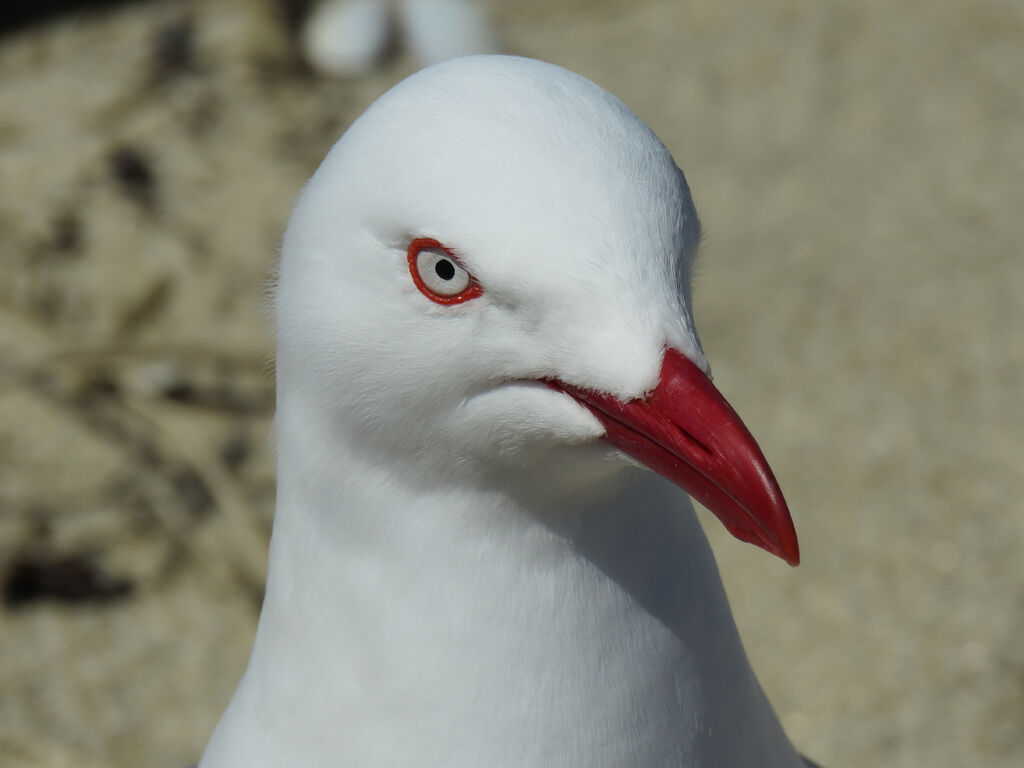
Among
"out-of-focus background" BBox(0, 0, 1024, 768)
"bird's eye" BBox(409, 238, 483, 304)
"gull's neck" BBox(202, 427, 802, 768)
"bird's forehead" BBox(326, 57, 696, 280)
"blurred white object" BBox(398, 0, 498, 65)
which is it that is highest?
"blurred white object" BBox(398, 0, 498, 65)

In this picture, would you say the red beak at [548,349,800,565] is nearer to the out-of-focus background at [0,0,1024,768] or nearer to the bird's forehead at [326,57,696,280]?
the bird's forehead at [326,57,696,280]

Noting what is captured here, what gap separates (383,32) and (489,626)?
Result: 5.59 m

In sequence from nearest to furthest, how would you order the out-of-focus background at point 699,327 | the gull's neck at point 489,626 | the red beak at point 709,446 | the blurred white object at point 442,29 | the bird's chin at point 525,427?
the red beak at point 709,446, the bird's chin at point 525,427, the gull's neck at point 489,626, the out-of-focus background at point 699,327, the blurred white object at point 442,29

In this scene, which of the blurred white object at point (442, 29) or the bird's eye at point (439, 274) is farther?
the blurred white object at point (442, 29)

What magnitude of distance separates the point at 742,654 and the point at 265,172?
14.3 ft

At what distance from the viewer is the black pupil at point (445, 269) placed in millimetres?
1695

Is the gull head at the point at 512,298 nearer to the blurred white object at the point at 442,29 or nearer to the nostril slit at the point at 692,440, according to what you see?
the nostril slit at the point at 692,440

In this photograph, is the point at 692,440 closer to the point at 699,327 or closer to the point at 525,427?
the point at 525,427

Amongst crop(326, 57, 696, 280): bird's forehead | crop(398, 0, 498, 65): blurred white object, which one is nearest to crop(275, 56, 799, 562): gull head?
crop(326, 57, 696, 280): bird's forehead

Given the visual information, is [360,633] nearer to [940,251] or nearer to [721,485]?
[721,485]

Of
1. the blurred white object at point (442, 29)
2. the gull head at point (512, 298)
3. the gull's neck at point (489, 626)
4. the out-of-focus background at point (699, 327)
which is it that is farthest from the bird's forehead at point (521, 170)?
the blurred white object at point (442, 29)

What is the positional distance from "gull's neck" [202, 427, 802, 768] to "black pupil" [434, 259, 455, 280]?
0.34 meters

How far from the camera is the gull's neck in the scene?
1.91 meters

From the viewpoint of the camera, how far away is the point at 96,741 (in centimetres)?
399
